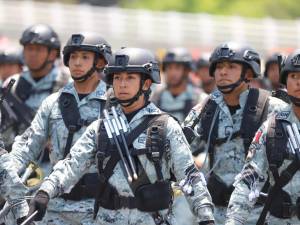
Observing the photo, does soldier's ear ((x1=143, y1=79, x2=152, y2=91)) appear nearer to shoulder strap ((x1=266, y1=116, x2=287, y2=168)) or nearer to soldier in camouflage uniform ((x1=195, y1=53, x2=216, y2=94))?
shoulder strap ((x1=266, y1=116, x2=287, y2=168))

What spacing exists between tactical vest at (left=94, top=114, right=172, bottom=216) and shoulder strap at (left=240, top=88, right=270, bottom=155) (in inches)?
56.8

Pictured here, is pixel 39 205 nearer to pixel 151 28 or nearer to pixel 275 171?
pixel 275 171

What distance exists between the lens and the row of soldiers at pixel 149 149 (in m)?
9.13

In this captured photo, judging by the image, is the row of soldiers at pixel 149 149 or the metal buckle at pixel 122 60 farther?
the metal buckle at pixel 122 60

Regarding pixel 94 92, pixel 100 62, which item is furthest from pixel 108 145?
pixel 100 62

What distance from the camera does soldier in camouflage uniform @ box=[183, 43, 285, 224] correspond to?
1065 centimetres

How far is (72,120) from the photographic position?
10719 mm

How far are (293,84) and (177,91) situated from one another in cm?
722

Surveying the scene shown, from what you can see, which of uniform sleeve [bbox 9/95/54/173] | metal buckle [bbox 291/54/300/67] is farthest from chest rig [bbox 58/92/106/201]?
metal buckle [bbox 291/54/300/67]

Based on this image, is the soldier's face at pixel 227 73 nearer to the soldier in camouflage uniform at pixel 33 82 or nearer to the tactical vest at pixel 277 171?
the tactical vest at pixel 277 171

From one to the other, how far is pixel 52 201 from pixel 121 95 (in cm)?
171

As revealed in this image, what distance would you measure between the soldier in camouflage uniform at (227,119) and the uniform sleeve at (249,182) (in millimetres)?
1342

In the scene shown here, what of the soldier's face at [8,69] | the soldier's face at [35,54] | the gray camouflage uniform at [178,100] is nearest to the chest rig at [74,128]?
the soldier's face at [35,54]

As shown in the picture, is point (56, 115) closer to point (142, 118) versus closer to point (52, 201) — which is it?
point (52, 201)
